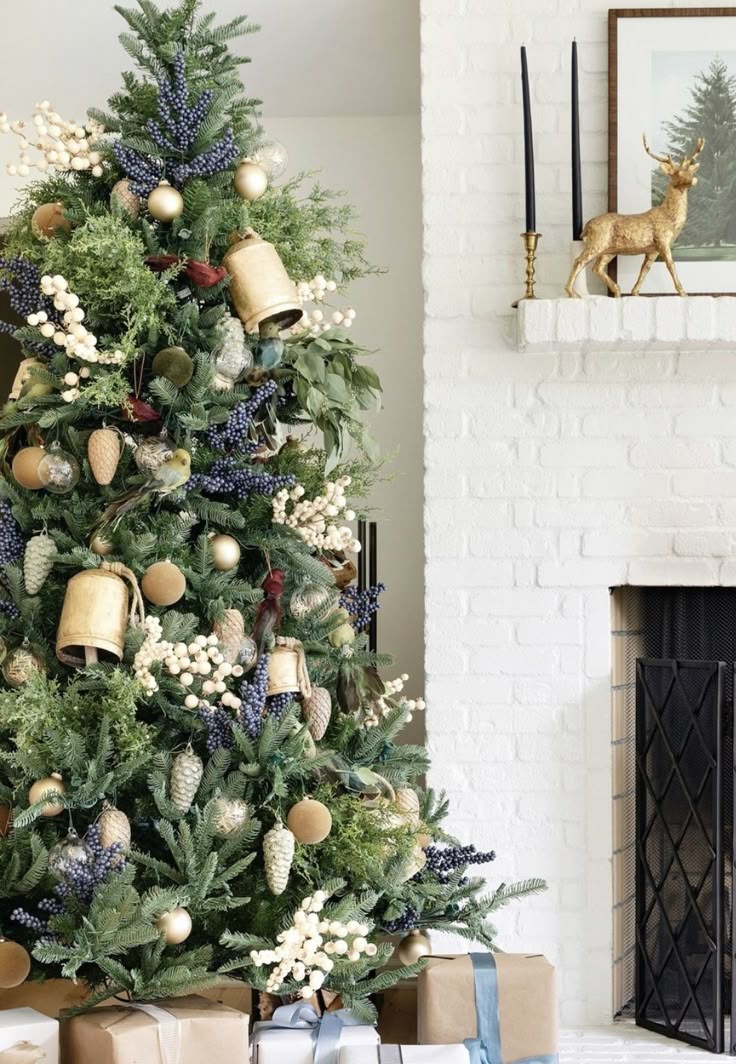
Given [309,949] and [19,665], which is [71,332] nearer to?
[19,665]

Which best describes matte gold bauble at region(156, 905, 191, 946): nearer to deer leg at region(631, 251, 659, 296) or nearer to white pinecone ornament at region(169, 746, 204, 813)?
white pinecone ornament at region(169, 746, 204, 813)

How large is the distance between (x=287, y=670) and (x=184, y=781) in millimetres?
196

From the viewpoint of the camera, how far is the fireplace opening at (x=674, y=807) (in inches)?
83.7

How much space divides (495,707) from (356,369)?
38.6 inches

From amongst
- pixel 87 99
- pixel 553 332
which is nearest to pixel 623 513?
pixel 553 332

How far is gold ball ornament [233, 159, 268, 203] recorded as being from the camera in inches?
58.2

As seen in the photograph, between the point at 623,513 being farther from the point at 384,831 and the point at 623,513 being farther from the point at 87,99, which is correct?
the point at 87,99

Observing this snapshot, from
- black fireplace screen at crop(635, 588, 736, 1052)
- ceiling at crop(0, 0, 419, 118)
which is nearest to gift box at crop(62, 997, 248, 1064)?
black fireplace screen at crop(635, 588, 736, 1052)

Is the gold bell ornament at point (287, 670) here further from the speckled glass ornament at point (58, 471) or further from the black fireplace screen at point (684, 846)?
the black fireplace screen at point (684, 846)

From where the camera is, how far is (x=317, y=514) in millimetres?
1501

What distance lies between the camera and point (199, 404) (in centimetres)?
139

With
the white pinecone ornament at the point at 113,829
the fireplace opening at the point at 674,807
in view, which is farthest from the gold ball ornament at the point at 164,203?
the fireplace opening at the point at 674,807

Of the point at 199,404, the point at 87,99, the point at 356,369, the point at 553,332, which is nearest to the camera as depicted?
the point at 199,404

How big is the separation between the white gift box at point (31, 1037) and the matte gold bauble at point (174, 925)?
147 mm
